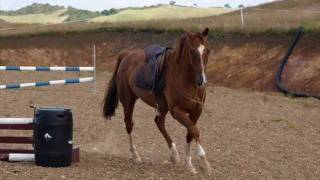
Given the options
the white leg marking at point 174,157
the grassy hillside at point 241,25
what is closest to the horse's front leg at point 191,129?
the white leg marking at point 174,157

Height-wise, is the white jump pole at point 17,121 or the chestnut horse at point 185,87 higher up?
the chestnut horse at point 185,87

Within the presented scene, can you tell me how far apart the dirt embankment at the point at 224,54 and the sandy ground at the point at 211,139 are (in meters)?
4.16

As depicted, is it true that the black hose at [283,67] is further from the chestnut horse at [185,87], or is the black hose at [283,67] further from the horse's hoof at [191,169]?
the horse's hoof at [191,169]

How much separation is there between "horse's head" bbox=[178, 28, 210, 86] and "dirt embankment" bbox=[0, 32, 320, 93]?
1386 cm

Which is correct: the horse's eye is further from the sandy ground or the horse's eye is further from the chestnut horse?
the sandy ground

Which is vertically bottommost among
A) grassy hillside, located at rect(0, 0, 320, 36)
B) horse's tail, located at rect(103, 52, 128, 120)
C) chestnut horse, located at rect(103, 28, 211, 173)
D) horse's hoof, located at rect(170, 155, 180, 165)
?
grassy hillside, located at rect(0, 0, 320, 36)

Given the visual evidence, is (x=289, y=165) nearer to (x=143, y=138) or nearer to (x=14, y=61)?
(x=143, y=138)

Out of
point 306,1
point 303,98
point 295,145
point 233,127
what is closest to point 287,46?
point 303,98

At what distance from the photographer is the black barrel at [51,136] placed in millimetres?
9039

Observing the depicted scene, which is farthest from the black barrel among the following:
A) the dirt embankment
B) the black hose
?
the dirt embankment

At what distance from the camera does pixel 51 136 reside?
29.7ft

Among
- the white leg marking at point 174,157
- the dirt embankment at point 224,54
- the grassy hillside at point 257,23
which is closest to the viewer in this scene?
the white leg marking at point 174,157

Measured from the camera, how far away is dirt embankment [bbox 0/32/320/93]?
24594 millimetres

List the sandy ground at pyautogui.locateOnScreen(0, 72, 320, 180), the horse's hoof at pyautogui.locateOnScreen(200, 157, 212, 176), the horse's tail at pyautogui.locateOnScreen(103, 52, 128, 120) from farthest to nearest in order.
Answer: the horse's tail at pyautogui.locateOnScreen(103, 52, 128, 120) → the sandy ground at pyautogui.locateOnScreen(0, 72, 320, 180) → the horse's hoof at pyautogui.locateOnScreen(200, 157, 212, 176)
